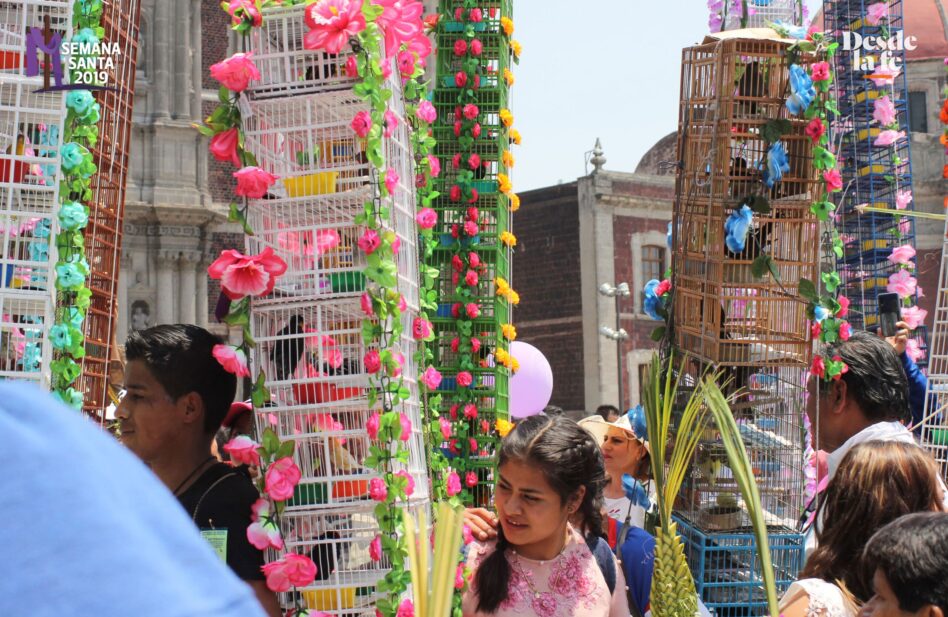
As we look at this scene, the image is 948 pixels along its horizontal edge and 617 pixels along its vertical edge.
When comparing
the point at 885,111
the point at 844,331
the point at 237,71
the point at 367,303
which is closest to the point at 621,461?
the point at 844,331

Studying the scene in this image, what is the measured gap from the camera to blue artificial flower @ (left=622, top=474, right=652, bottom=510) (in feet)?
16.0

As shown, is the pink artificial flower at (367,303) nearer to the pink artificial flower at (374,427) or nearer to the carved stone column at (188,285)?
the pink artificial flower at (374,427)

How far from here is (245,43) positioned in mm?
3541

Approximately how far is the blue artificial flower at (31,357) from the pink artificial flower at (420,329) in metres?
1.58

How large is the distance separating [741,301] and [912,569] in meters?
2.08

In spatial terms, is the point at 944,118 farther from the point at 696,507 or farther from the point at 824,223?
the point at 696,507

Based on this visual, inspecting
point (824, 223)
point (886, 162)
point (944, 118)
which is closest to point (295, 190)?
point (824, 223)

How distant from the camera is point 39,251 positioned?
4391mm

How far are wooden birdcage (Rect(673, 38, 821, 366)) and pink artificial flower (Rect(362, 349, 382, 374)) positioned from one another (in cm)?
151

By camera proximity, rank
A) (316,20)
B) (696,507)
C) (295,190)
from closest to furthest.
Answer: (316,20) → (295,190) → (696,507)

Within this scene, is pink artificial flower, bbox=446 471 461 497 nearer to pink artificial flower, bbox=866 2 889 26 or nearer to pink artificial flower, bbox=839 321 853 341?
pink artificial flower, bbox=839 321 853 341

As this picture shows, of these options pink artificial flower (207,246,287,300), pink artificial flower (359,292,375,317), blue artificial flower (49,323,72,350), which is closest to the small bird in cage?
pink artificial flower (207,246,287,300)

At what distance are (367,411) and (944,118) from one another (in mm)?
3316

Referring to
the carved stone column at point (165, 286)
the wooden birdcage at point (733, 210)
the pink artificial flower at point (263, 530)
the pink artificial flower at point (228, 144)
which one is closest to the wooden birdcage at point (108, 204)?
the pink artificial flower at point (228, 144)
